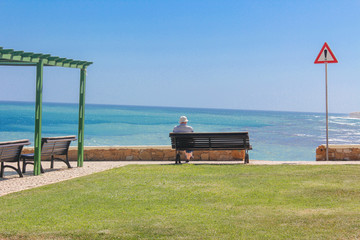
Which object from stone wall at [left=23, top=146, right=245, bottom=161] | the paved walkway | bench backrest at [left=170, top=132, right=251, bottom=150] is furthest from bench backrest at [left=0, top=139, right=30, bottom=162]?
bench backrest at [left=170, top=132, right=251, bottom=150]

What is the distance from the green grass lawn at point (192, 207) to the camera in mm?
4934

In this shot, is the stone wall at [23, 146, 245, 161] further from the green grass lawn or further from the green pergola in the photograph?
the green grass lawn

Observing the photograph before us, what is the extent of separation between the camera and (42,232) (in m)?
5.03

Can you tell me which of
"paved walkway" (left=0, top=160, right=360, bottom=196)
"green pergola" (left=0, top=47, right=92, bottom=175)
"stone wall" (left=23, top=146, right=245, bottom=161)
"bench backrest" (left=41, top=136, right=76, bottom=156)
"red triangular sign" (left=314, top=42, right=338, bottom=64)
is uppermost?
"red triangular sign" (left=314, top=42, right=338, bottom=64)

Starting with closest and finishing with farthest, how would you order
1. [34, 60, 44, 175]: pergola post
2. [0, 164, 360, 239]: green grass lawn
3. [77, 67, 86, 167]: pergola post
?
[0, 164, 360, 239]: green grass lawn
[34, 60, 44, 175]: pergola post
[77, 67, 86, 167]: pergola post

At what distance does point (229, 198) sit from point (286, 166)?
13.1ft

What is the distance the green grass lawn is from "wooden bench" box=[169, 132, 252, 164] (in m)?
2.06

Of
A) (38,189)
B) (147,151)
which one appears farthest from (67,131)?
(38,189)

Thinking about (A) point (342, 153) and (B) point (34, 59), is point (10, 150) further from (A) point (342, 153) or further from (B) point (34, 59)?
(A) point (342, 153)

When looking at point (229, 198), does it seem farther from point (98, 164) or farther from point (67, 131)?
point (67, 131)

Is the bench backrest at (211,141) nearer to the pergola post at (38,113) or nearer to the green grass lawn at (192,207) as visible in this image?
the green grass lawn at (192,207)

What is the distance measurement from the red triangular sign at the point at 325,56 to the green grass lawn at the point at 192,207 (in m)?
3.85

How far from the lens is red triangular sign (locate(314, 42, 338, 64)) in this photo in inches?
482

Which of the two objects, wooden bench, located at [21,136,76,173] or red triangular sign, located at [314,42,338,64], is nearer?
wooden bench, located at [21,136,76,173]
